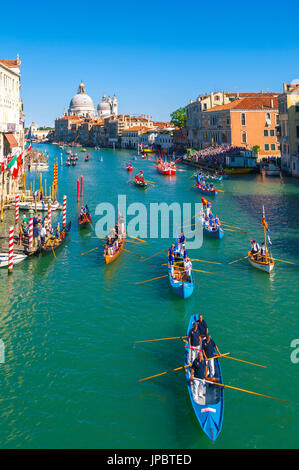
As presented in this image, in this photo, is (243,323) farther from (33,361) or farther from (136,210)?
(136,210)

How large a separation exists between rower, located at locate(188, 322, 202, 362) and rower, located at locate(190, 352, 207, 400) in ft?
2.18

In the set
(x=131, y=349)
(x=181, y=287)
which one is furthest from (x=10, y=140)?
(x=131, y=349)

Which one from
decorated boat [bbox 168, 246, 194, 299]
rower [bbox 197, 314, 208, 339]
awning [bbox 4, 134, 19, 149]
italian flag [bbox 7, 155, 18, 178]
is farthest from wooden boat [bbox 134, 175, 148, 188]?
rower [bbox 197, 314, 208, 339]

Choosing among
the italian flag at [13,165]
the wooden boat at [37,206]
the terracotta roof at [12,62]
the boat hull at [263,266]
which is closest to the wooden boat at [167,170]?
the terracotta roof at [12,62]

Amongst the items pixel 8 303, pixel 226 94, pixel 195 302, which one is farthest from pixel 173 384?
pixel 226 94

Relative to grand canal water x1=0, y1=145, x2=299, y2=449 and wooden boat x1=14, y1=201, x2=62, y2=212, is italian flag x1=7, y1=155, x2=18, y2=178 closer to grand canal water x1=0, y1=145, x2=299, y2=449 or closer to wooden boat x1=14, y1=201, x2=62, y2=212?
wooden boat x1=14, y1=201, x2=62, y2=212

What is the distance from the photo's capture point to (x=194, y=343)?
11328mm

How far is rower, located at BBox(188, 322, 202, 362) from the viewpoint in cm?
1111

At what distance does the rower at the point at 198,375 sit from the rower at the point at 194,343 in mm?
665

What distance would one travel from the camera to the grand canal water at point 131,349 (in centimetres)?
933

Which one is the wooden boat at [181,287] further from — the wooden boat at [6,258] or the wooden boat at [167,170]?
the wooden boat at [167,170]

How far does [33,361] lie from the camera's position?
39.2 ft

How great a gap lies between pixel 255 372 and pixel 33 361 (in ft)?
19.0

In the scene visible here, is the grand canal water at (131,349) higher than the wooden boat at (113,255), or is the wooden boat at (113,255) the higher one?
the wooden boat at (113,255)
